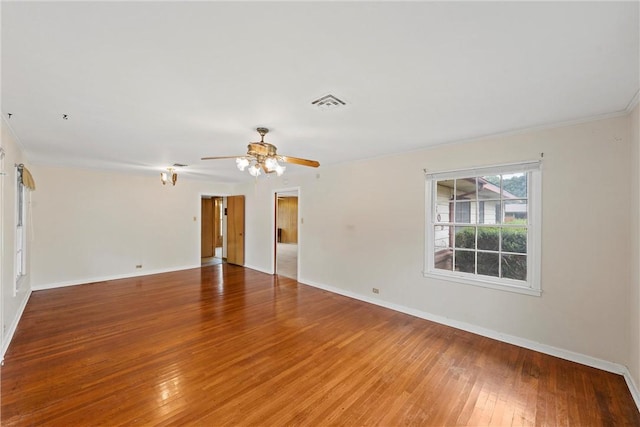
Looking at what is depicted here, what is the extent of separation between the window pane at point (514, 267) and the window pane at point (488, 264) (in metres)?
0.07

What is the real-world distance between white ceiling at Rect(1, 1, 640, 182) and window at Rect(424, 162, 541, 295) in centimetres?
64

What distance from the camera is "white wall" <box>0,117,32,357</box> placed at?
2674 mm

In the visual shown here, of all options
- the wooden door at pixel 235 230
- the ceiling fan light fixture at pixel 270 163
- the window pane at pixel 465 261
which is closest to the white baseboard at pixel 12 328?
the ceiling fan light fixture at pixel 270 163

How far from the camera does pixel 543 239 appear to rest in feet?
9.19

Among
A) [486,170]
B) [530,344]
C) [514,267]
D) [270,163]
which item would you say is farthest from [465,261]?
[270,163]

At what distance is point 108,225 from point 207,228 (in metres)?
3.06

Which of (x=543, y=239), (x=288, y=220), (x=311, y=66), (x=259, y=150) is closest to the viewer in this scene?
(x=311, y=66)

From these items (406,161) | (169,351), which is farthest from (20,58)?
(406,161)

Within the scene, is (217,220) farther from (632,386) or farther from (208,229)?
(632,386)

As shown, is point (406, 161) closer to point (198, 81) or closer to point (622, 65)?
point (622, 65)

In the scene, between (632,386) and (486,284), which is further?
(486,284)

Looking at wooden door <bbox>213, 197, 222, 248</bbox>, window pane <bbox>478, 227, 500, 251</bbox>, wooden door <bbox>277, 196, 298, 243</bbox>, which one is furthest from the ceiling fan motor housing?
wooden door <bbox>277, 196, 298, 243</bbox>

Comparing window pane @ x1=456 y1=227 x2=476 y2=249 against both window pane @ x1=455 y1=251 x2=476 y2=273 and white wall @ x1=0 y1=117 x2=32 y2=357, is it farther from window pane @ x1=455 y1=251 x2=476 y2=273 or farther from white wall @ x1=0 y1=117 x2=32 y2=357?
white wall @ x1=0 y1=117 x2=32 y2=357

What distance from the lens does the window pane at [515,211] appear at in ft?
9.80
